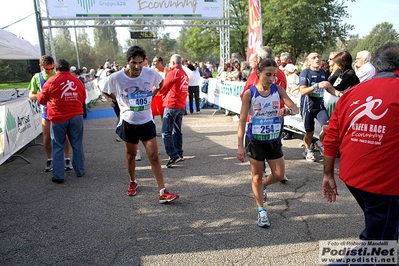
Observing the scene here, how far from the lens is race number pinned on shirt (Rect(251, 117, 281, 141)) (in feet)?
11.1

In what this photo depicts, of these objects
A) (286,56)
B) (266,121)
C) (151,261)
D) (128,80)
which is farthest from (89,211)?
(286,56)

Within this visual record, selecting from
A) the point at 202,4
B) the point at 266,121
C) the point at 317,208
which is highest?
the point at 202,4

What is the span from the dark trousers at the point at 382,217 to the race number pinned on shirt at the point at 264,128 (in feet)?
4.91

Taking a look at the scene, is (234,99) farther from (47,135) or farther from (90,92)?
(90,92)

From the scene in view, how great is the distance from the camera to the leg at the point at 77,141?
199 inches

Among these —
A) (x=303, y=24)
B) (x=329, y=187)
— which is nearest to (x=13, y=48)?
(x=329, y=187)

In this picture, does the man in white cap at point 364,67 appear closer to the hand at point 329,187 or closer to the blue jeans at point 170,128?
the blue jeans at point 170,128

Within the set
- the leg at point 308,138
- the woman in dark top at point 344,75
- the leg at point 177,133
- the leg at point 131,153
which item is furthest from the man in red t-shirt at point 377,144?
the leg at point 177,133

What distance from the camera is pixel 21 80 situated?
3525 centimetres

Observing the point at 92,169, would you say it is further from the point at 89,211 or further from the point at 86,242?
the point at 86,242

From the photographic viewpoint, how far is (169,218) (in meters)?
3.73

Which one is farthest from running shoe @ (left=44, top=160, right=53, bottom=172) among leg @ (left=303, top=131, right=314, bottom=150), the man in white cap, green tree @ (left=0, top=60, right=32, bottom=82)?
green tree @ (left=0, top=60, right=32, bottom=82)

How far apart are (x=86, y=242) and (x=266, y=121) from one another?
2315 mm

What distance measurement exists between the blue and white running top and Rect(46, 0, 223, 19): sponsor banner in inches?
483
